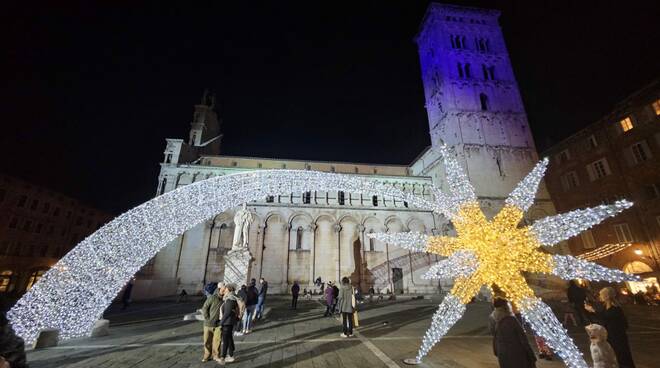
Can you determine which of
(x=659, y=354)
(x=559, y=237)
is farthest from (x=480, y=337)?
(x=559, y=237)

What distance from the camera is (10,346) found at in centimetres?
389

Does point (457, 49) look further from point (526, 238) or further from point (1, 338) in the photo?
point (1, 338)

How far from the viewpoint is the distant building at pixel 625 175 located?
2031cm

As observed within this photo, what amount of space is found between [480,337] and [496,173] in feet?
87.4

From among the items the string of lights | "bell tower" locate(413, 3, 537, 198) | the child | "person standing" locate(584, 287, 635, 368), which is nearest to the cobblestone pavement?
"person standing" locate(584, 287, 635, 368)

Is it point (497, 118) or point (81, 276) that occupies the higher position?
point (497, 118)

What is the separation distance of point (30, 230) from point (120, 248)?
37.9 meters

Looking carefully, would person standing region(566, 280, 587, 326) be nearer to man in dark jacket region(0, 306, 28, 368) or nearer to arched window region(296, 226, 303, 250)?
man in dark jacket region(0, 306, 28, 368)

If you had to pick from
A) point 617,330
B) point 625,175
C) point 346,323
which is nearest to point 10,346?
point 346,323

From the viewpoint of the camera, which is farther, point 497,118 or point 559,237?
point 497,118

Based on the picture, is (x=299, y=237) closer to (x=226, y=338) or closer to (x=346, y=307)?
(x=346, y=307)

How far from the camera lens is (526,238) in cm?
554

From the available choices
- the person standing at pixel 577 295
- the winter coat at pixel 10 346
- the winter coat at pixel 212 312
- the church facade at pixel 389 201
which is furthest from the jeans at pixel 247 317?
the church facade at pixel 389 201

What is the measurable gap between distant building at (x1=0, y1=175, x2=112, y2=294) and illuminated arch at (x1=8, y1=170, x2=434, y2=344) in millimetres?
34975
